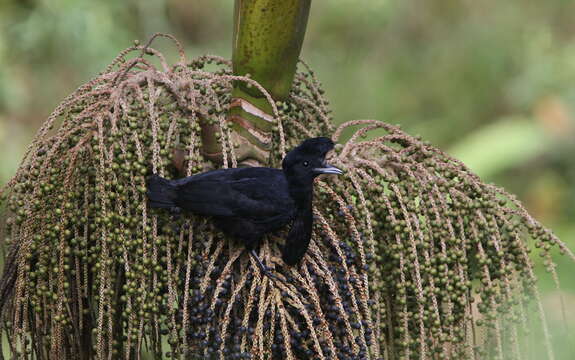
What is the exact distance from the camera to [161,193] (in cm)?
165

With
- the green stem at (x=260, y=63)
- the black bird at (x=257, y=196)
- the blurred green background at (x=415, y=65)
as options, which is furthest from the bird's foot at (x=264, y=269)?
the blurred green background at (x=415, y=65)

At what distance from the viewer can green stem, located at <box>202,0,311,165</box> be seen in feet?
5.94

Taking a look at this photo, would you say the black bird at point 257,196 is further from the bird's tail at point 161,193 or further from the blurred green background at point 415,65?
the blurred green background at point 415,65

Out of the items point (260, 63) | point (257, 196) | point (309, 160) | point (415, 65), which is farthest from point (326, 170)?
point (415, 65)

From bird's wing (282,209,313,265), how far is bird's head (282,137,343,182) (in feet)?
0.36

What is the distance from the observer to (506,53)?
20.6 ft

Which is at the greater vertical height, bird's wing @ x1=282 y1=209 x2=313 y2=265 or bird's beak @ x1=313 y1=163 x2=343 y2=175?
bird's beak @ x1=313 y1=163 x2=343 y2=175

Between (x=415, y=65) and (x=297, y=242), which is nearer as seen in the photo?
(x=297, y=242)

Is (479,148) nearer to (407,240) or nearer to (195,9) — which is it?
(195,9)

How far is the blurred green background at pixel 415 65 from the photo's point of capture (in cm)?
549

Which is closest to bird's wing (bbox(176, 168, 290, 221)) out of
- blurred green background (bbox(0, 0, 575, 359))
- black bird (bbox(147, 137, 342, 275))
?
black bird (bbox(147, 137, 342, 275))

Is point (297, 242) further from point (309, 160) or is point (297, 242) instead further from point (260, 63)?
point (260, 63)

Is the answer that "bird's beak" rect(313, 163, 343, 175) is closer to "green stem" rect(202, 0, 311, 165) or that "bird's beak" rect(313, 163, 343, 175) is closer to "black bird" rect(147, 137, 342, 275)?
"black bird" rect(147, 137, 342, 275)

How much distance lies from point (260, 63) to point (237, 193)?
35cm
